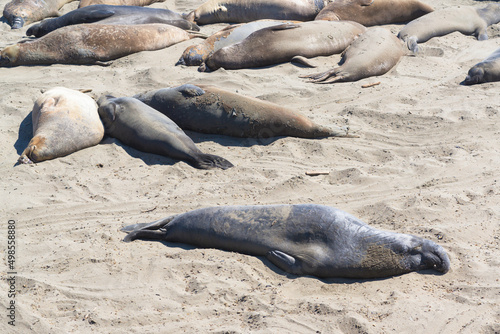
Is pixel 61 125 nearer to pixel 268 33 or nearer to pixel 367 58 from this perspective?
pixel 268 33

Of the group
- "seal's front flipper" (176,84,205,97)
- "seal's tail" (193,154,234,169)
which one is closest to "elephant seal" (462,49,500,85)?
"seal's front flipper" (176,84,205,97)

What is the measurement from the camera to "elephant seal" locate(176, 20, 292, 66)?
303 inches

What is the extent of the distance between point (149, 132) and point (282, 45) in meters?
2.81

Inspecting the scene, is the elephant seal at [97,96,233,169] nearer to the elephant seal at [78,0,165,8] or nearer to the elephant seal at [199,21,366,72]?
the elephant seal at [199,21,366,72]

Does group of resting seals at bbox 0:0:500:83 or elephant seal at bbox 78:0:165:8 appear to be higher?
group of resting seals at bbox 0:0:500:83

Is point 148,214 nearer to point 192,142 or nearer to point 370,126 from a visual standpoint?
point 192,142

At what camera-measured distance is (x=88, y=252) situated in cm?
384

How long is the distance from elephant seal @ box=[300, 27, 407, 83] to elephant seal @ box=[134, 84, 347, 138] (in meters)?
1.39

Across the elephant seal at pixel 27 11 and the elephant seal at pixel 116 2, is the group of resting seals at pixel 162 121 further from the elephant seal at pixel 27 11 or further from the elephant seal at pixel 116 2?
the elephant seal at pixel 116 2

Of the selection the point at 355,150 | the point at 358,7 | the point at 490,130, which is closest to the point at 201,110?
the point at 355,150

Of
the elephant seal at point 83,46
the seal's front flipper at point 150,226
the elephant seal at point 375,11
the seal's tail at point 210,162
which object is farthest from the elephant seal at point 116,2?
the seal's front flipper at point 150,226

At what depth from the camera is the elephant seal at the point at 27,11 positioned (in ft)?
32.6

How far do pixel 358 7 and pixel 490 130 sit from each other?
14.4 ft

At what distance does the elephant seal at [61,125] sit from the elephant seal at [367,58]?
2.78 meters
